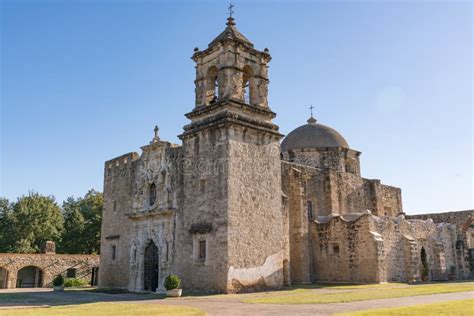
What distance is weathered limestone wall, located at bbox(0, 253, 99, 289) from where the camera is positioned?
2944 centimetres

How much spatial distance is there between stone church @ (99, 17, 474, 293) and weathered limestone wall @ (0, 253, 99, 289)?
5.67 m

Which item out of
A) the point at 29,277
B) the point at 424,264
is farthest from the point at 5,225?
the point at 424,264

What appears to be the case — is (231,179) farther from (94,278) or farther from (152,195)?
(94,278)

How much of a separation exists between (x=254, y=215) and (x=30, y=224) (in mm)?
29386

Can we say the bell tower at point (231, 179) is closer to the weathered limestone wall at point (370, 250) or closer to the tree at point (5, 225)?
the weathered limestone wall at point (370, 250)

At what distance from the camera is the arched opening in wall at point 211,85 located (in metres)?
23.3

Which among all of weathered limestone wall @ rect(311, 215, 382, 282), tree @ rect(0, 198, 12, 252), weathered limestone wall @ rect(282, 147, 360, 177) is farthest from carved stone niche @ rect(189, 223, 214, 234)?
tree @ rect(0, 198, 12, 252)

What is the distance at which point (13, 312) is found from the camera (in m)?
12.7

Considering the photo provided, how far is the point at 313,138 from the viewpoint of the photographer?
110ft

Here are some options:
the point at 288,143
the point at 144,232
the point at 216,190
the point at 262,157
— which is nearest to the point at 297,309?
the point at 216,190

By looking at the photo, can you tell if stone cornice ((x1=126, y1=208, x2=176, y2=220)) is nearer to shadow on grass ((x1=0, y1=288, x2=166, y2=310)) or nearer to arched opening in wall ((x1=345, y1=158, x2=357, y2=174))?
shadow on grass ((x1=0, y1=288, x2=166, y2=310))

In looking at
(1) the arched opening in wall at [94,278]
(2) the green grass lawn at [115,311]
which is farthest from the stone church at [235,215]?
(2) the green grass lawn at [115,311]

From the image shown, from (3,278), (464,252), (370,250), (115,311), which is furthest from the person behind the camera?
(464,252)

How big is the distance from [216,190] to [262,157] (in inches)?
121
